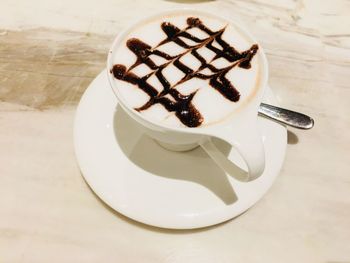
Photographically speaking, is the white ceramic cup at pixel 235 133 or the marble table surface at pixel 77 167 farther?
the marble table surface at pixel 77 167

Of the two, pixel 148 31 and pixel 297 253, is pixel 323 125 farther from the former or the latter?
pixel 148 31

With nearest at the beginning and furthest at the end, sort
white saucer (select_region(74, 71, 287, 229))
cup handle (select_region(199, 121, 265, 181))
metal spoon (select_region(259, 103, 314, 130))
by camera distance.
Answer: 1. cup handle (select_region(199, 121, 265, 181))
2. white saucer (select_region(74, 71, 287, 229))
3. metal spoon (select_region(259, 103, 314, 130))

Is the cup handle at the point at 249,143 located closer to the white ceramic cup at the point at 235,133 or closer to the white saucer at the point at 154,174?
the white ceramic cup at the point at 235,133

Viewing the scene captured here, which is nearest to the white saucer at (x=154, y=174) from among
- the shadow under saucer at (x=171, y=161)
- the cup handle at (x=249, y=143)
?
the shadow under saucer at (x=171, y=161)

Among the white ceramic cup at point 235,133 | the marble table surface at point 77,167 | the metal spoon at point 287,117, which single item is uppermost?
the white ceramic cup at point 235,133

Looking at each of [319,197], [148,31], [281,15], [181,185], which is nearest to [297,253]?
[319,197]

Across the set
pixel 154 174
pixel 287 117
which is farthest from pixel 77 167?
pixel 287 117

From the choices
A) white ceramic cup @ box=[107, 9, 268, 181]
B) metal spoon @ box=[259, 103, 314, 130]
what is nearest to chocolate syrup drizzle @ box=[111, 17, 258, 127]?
white ceramic cup @ box=[107, 9, 268, 181]

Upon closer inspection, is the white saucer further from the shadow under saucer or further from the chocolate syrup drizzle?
the chocolate syrup drizzle

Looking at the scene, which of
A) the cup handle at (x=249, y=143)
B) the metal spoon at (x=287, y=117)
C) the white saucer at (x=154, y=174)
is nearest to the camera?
the cup handle at (x=249, y=143)

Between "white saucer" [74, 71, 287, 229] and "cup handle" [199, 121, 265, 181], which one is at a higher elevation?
"cup handle" [199, 121, 265, 181]
